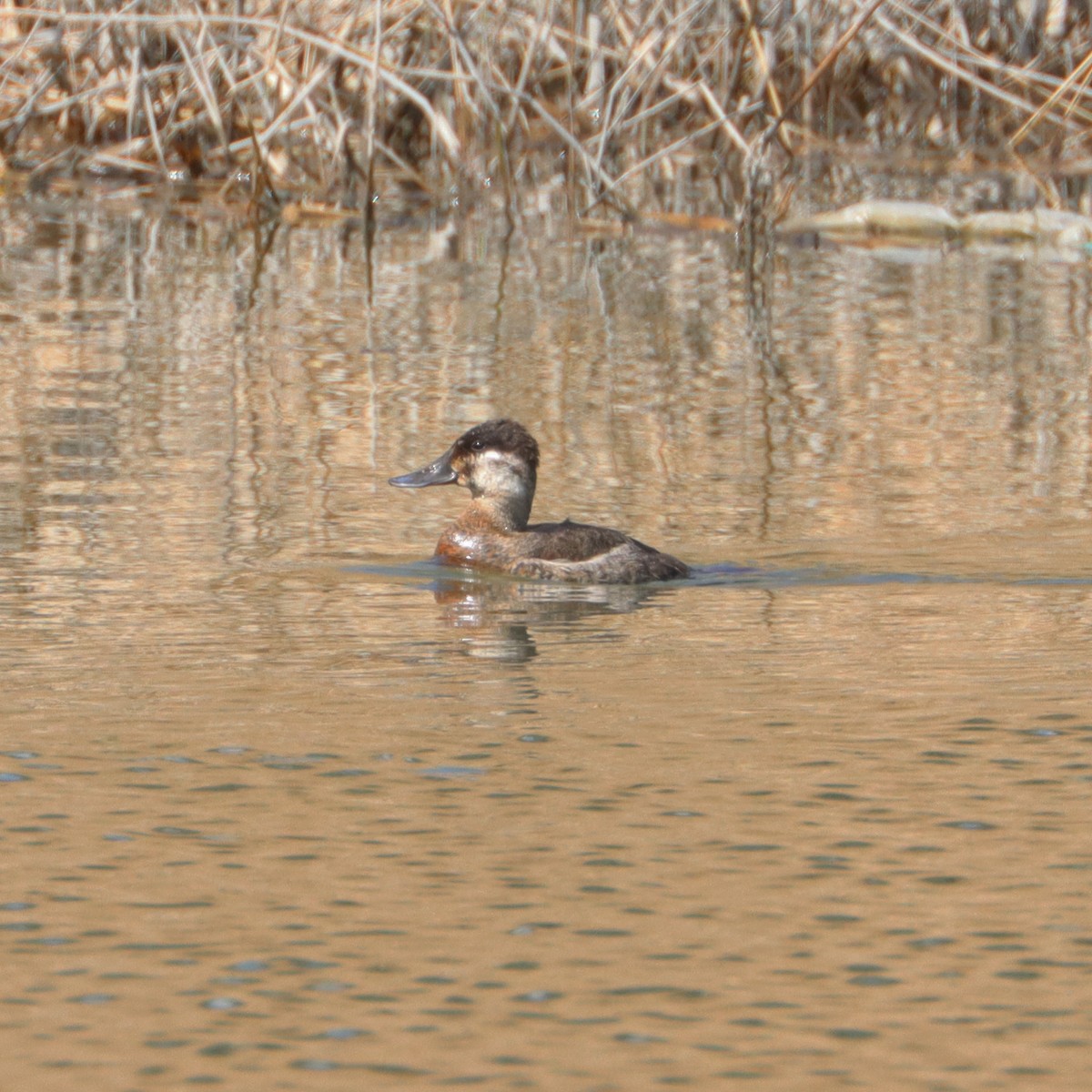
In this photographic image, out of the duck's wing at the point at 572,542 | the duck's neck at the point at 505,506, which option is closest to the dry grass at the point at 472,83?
the duck's neck at the point at 505,506

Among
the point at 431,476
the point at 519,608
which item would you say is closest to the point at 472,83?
the point at 431,476

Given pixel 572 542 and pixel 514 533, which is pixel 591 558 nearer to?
pixel 572 542

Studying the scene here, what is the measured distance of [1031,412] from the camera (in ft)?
30.8

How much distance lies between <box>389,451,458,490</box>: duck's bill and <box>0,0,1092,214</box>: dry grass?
4.90 meters

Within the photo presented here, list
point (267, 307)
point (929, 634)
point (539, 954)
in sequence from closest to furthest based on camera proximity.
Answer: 1. point (539, 954)
2. point (929, 634)
3. point (267, 307)

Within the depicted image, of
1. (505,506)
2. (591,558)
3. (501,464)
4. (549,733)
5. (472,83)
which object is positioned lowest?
(549,733)

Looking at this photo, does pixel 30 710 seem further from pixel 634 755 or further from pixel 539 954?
pixel 539 954

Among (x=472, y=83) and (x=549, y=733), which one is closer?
(x=549, y=733)

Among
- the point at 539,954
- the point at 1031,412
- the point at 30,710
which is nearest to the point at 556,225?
the point at 1031,412

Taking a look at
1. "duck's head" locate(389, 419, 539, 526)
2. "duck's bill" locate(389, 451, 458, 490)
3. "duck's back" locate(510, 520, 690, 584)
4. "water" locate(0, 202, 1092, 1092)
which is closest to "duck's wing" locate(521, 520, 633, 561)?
"duck's back" locate(510, 520, 690, 584)

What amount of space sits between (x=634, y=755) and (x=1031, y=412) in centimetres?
519

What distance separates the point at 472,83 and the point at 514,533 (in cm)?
901

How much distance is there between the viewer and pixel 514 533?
7.27 metres

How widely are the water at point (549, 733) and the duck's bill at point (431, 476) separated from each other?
14cm
